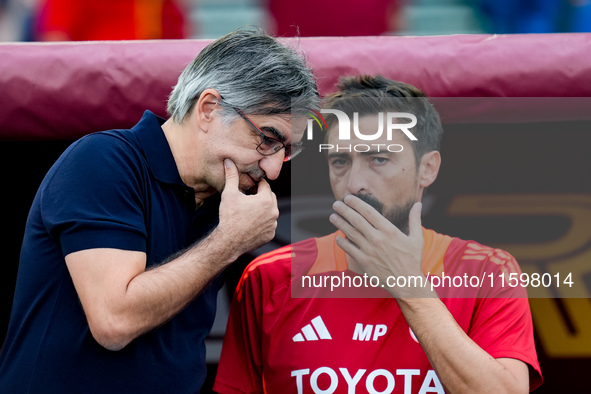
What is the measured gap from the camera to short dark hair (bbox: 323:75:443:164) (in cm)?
177

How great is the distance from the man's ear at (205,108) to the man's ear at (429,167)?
63 cm

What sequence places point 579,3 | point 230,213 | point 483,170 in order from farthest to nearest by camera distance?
point 579,3 < point 483,170 < point 230,213

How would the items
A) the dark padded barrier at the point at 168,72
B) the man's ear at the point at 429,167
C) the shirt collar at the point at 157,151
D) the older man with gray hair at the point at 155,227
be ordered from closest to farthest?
the older man with gray hair at the point at 155,227 → the shirt collar at the point at 157,151 → the dark padded barrier at the point at 168,72 → the man's ear at the point at 429,167

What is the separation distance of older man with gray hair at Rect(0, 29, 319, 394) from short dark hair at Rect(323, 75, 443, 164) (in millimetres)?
153

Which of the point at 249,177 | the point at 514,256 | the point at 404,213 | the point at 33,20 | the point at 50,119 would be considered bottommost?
the point at 514,256

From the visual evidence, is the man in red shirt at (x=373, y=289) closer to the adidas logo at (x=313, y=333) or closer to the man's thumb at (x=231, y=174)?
the adidas logo at (x=313, y=333)

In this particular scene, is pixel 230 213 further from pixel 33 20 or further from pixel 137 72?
pixel 33 20

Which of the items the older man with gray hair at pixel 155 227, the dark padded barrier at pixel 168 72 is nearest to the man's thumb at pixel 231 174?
the older man with gray hair at pixel 155 227

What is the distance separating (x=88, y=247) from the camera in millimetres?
1343

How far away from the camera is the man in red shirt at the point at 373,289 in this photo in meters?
1.65

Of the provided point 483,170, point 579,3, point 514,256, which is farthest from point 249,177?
point 579,3

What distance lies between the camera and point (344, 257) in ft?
6.23

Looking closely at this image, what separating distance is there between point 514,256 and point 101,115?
1.31 m

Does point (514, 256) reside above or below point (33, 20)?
below
